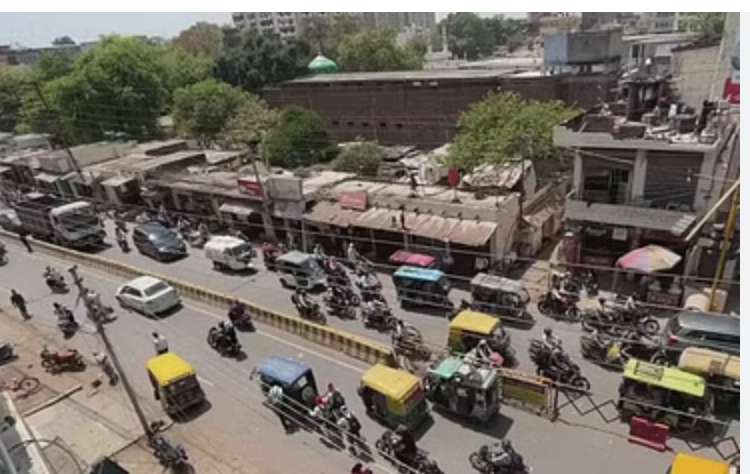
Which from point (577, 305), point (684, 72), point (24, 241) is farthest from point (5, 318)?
point (684, 72)

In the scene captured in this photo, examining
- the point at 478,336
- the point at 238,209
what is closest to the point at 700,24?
the point at 238,209

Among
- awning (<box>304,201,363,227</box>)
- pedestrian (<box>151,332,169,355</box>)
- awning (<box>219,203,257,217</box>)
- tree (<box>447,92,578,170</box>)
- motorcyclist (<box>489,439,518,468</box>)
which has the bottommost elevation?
motorcyclist (<box>489,439,518,468</box>)

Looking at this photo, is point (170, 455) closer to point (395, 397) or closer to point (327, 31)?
point (395, 397)

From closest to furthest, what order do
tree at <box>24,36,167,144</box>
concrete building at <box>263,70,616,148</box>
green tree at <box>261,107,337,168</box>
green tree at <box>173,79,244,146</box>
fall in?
concrete building at <box>263,70,616,148</box> → green tree at <box>261,107,337,168</box> → tree at <box>24,36,167,144</box> → green tree at <box>173,79,244,146</box>

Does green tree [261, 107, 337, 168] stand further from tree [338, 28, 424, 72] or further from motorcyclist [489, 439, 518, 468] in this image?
motorcyclist [489, 439, 518, 468]

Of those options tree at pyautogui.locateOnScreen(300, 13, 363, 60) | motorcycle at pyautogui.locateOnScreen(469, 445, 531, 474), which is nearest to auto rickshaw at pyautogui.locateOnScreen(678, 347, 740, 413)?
motorcycle at pyautogui.locateOnScreen(469, 445, 531, 474)

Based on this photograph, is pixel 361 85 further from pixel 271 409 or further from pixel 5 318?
pixel 271 409
